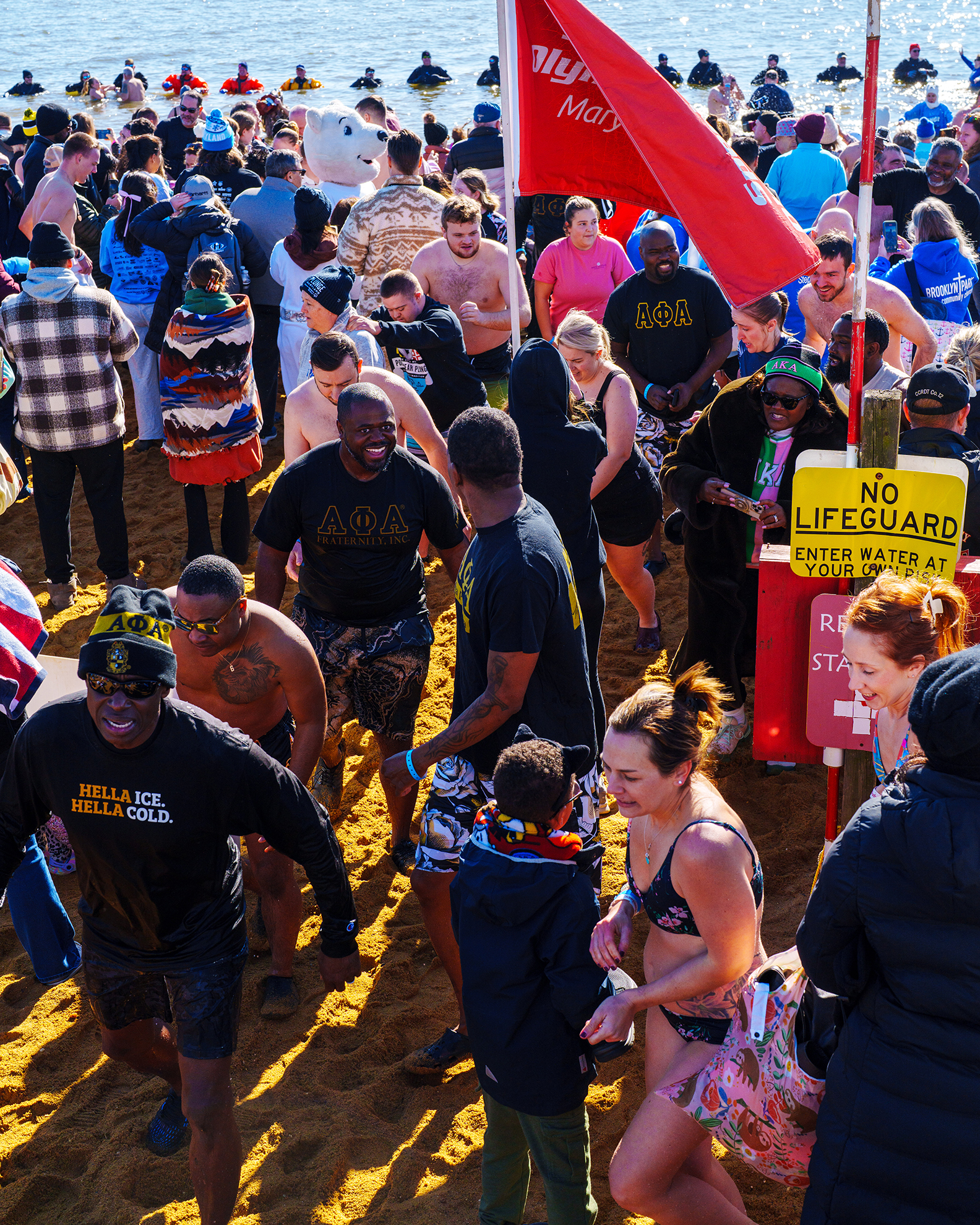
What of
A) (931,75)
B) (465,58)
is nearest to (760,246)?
(931,75)

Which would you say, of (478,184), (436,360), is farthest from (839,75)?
(436,360)

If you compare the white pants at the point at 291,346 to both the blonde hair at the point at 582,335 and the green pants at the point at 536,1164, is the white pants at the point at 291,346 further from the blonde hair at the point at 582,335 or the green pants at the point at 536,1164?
the green pants at the point at 536,1164

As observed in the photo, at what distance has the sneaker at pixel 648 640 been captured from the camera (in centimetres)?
661

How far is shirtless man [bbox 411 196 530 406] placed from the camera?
723cm

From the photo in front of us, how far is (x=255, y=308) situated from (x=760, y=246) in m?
5.76

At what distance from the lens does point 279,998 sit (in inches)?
175

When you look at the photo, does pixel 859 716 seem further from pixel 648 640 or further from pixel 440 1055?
pixel 648 640

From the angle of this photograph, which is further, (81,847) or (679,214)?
(679,214)

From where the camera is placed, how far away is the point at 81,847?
3.26m

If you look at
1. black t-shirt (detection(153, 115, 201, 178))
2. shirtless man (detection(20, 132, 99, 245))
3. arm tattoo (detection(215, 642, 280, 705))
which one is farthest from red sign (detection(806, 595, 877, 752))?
black t-shirt (detection(153, 115, 201, 178))

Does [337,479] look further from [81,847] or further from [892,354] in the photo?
[892,354]

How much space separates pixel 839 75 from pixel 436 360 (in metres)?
33.1

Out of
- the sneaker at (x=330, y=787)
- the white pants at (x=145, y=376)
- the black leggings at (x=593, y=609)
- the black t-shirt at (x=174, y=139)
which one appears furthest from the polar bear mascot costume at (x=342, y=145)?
the black leggings at (x=593, y=609)

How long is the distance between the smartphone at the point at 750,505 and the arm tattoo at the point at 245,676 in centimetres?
211
